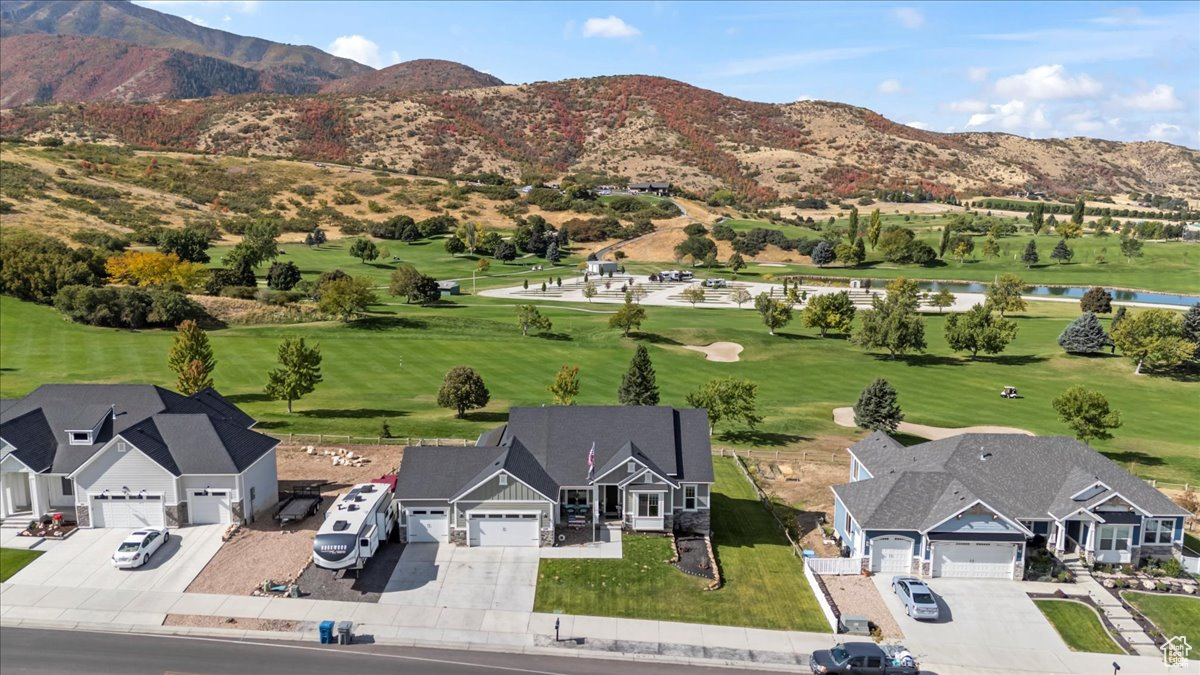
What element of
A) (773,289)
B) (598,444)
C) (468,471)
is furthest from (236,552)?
(773,289)

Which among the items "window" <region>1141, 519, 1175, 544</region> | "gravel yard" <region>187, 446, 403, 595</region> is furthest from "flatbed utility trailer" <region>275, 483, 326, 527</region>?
"window" <region>1141, 519, 1175, 544</region>

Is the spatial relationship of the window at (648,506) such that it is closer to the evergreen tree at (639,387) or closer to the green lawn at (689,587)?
the green lawn at (689,587)

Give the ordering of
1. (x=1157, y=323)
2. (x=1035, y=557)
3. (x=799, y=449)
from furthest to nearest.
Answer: (x=1157, y=323)
(x=799, y=449)
(x=1035, y=557)

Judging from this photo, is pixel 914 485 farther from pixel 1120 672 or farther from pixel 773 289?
pixel 773 289

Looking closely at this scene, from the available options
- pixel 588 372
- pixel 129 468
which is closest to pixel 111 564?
pixel 129 468

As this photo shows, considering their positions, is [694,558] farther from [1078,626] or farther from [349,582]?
[1078,626]

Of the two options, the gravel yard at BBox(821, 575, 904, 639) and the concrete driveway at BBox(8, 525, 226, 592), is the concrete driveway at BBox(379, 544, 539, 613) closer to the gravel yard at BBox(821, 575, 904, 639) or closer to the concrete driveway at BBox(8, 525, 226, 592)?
the concrete driveway at BBox(8, 525, 226, 592)
